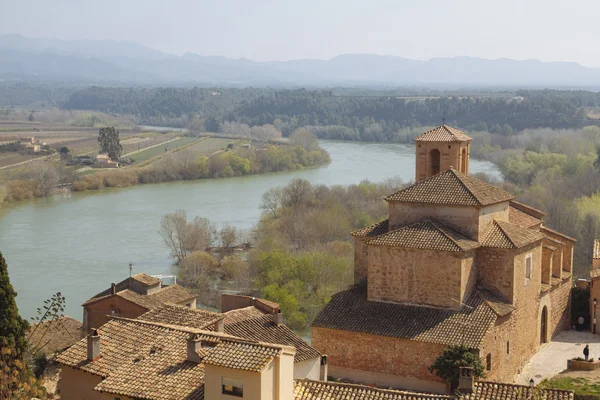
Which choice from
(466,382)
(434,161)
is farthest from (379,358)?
(434,161)

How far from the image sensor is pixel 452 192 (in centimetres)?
1419

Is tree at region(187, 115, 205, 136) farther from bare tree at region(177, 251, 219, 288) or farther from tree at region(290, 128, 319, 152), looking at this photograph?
bare tree at region(177, 251, 219, 288)

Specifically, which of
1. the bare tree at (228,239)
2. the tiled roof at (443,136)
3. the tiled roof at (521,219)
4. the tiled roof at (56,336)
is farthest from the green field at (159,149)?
the tiled roof at (521,219)

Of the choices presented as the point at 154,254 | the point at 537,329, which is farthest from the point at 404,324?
the point at 154,254

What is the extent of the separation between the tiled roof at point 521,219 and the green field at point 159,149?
42.6m

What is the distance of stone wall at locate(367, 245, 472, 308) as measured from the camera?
13.3m

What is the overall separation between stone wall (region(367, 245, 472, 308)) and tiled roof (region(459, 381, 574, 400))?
387cm

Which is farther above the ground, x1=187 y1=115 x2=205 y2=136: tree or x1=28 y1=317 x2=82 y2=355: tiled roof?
x1=187 y1=115 x2=205 y2=136: tree

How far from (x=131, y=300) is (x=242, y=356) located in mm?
8370

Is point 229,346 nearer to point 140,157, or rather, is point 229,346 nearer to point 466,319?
point 466,319

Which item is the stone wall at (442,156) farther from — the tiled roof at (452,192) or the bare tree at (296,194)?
the bare tree at (296,194)

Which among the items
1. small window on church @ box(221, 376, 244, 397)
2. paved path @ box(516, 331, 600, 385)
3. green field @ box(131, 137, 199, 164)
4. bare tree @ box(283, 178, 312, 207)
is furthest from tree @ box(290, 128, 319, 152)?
small window on church @ box(221, 376, 244, 397)

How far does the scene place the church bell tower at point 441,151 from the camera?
16.0 metres

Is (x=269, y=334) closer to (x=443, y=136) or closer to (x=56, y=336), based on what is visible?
(x=443, y=136)
